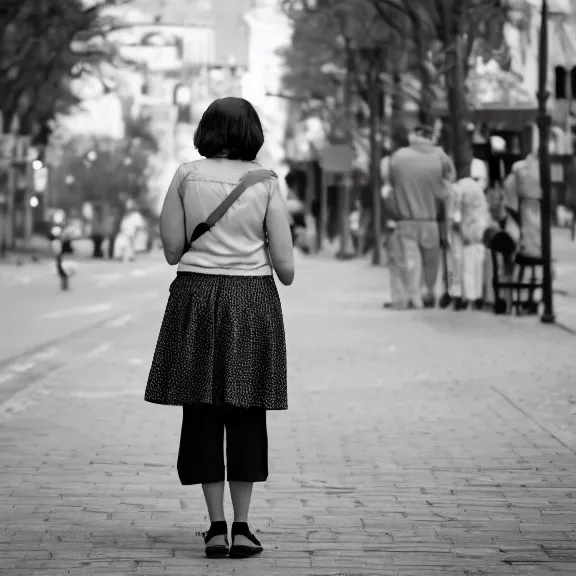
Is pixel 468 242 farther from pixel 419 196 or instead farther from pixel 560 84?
pixel 560 84

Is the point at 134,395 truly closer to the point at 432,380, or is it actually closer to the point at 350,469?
the point at 432,380

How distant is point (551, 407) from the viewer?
12.1 m

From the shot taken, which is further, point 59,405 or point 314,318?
point 314,318

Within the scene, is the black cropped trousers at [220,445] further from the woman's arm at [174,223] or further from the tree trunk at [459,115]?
the tree trunk at [459,115]

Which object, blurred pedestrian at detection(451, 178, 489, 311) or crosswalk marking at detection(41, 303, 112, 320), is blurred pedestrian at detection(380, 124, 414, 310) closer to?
blurred pedestrian at detection(451, 178, 489, 311)

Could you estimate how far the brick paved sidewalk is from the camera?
6.86 metres

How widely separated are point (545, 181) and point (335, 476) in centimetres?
1328

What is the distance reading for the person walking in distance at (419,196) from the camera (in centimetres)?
2300

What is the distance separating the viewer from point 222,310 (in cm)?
699

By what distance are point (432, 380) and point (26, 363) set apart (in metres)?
3.48

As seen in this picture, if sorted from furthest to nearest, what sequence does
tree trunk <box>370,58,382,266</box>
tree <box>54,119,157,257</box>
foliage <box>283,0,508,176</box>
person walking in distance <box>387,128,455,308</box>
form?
tree <box>54,119,157,257</box>
tree trunk <box>370,58,382,266</box>
foliage <box>283,0,508,176</box>
person walking in distance <box>387,128,455,308</box>

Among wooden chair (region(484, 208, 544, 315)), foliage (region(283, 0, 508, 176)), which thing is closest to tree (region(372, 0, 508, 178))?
foliage (region(283, 0, 508, 176))

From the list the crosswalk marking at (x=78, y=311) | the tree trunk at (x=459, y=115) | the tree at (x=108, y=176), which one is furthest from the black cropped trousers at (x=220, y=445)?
the tree at (x=108, y=176)

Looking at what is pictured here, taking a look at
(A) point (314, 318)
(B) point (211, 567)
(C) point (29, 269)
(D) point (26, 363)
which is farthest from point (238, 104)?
(C) point (29, 269)
